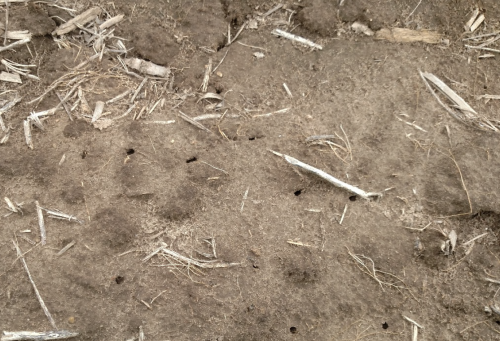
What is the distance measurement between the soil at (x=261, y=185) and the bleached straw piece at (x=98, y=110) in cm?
5

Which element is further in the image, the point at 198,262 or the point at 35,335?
the point at 198,262

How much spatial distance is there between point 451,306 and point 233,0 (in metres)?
2.53

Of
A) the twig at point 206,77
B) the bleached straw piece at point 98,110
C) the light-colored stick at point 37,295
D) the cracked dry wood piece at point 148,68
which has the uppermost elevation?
the twig at point 206,77

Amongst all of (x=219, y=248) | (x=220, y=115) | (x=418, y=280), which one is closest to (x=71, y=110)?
(x=220, y=115)

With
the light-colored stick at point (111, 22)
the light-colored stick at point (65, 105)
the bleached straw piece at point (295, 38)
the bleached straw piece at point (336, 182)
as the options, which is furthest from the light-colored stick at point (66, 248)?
the bleached straw piece at point (295, 38)

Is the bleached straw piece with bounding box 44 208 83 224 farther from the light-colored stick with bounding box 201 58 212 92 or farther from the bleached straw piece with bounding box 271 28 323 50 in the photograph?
the bleached straw piece with bounding box 271 28 323 50

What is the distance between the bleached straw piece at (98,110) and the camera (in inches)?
112

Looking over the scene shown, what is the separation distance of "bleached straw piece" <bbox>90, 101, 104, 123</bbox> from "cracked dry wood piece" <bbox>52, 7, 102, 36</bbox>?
2.05ft

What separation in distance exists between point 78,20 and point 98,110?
2.41ft

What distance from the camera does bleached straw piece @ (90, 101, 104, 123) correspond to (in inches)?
112

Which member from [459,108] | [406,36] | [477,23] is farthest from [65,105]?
[477,23]

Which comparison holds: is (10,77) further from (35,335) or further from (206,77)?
(35,335)

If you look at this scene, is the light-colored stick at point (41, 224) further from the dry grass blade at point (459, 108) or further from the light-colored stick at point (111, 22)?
the dry grass blade at point (459, 108)

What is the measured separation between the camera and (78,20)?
306cm
